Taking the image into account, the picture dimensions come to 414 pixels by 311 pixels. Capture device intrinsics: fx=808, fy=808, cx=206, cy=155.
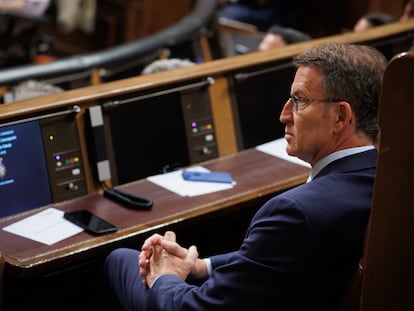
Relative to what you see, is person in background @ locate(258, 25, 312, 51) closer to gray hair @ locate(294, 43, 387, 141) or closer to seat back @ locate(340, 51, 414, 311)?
gray hair @ locate(294, 43, 387, 141)

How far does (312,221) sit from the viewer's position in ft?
5.87

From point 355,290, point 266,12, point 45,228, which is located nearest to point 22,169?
point 45,228

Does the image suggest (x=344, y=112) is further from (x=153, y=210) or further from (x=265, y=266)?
(x=153, y=210)

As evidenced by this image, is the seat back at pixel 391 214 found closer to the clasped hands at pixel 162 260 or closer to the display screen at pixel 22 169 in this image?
the clasped hands at pixel 162 260

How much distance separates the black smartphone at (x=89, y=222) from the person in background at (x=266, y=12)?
169 inches

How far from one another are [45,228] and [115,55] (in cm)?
178

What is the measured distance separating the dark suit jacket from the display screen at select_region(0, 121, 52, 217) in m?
0.98

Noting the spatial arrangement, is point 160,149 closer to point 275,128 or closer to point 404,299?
point 275,128

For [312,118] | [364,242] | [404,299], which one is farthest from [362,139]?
[404,299]

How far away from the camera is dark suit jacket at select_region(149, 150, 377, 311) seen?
1798 mm

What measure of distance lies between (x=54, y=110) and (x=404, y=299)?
1381mm

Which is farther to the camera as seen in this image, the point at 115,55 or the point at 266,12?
the point at 266,12

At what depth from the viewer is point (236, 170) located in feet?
9.61

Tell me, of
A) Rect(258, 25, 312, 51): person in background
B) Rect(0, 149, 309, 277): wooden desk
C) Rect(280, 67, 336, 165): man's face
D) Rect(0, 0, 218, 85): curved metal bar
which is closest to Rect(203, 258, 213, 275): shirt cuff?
Rect(0, 149, 309, 277): wooden desk
